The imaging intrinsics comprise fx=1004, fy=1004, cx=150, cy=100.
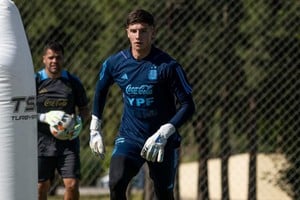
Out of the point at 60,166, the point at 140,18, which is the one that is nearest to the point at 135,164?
the point at 140,18

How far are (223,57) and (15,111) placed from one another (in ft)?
20.4

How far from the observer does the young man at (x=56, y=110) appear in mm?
10742

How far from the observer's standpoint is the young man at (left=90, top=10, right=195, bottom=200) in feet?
27.5

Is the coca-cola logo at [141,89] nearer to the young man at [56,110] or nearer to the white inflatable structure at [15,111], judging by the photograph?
the white inflatable structure at [15,111]

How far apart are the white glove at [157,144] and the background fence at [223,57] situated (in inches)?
172

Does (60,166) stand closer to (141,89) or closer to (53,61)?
(53,61)

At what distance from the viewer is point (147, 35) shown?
27.7 ft

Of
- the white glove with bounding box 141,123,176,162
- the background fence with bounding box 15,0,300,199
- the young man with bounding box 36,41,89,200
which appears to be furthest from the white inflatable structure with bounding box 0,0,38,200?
the background fence with bounding box 15,0,300,199

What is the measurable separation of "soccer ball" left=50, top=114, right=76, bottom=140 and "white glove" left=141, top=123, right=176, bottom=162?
7.73 feet

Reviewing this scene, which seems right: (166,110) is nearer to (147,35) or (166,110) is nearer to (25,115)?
(147,35)

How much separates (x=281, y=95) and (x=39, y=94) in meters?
3.31

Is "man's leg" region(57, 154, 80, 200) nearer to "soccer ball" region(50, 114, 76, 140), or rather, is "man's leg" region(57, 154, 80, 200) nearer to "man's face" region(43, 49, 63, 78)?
"soccer ball" region(50, 114, 76, 140)

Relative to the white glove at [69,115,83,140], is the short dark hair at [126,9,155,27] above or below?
above

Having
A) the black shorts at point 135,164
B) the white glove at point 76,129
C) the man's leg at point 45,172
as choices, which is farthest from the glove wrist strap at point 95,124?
the man's leg at point 45,172
